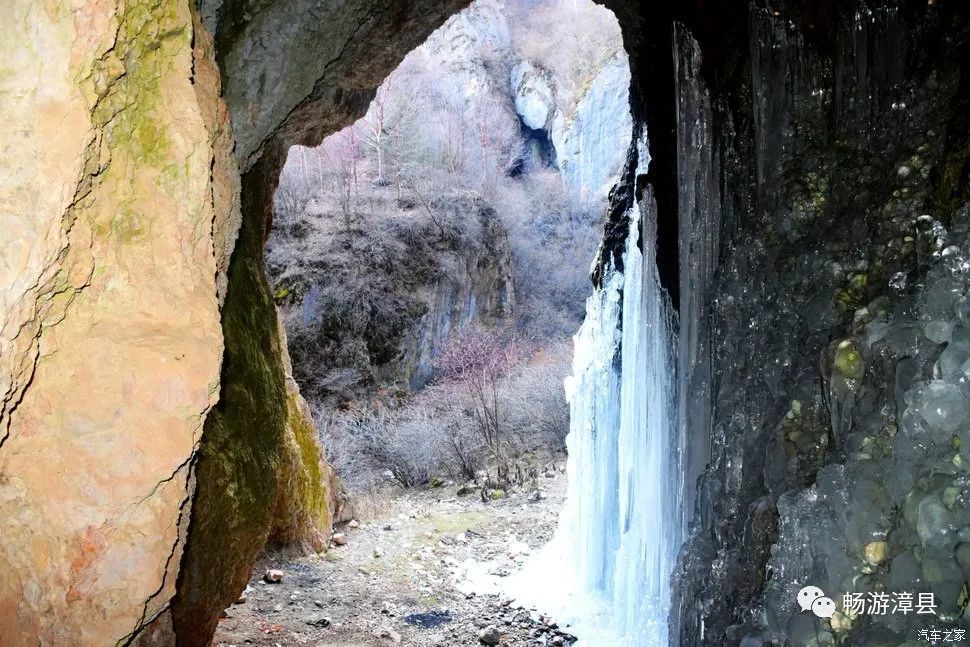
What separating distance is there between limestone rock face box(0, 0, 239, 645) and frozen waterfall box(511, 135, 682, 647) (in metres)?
3.43

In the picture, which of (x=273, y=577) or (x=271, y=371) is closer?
(x=271, y=371)

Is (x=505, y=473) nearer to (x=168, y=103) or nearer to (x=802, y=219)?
(x=802, y=219)

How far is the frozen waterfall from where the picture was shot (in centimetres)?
491

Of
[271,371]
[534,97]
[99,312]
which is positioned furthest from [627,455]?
[534,97]

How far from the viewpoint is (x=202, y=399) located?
2176 mm

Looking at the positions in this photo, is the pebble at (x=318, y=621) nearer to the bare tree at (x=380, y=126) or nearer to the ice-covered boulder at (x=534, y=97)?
the bare tree at (x=380, y=126)

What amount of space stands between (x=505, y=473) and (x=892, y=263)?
26.2 feet

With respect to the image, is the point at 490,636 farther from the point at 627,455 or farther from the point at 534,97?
the point at 534,97

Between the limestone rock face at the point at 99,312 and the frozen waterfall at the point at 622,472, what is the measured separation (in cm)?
343

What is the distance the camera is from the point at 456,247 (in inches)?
615

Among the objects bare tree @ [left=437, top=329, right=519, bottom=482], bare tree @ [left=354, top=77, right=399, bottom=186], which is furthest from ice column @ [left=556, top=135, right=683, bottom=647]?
bare tree @ [left=354, top=77, right=399, bottom=186]

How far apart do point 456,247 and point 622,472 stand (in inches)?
414

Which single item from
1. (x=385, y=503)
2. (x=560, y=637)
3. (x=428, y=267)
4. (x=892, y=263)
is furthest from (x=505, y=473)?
(x=892, y=263)

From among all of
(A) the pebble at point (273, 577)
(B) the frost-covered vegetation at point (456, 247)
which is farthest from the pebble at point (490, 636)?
(B) the frost-covered vegetation at point (456, 247)
